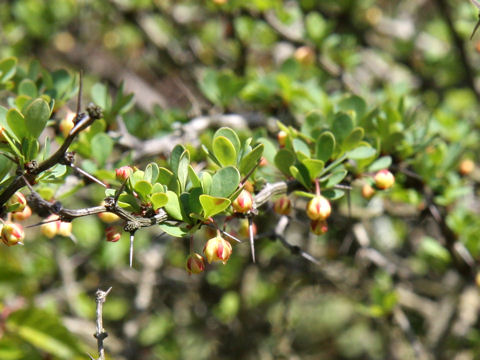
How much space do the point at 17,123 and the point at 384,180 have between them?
87 cm

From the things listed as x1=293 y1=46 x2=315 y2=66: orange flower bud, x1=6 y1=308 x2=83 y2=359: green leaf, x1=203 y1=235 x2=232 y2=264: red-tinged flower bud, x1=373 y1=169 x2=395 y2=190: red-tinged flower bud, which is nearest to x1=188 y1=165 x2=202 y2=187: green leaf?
x1=203 y1=235 x2=232 y2=264: red-tinged flower bud

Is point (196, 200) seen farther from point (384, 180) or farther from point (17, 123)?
point (384, 180)

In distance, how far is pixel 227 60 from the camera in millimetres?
2896

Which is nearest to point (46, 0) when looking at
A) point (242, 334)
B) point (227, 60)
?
point (227, 60)

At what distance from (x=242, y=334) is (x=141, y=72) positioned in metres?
2.95

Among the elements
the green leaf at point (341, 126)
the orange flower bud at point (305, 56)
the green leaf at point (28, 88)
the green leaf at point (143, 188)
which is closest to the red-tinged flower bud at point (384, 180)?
the green leaf at point (341, 126)

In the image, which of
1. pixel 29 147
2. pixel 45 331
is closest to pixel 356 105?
pixel 29 147

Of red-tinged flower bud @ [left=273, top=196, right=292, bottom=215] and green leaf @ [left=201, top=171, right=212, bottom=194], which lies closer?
green leaf @ [left=201, top=171, right=212, bottom=194]

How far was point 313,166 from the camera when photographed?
1.17 metres

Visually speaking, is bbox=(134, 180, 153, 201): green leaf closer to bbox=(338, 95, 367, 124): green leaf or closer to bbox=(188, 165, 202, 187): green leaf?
bbox=(188, 165, 202, 187): green leaf

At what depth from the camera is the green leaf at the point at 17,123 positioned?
1045 millimetres

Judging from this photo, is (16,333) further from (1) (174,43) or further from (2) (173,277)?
(1) (174,43)

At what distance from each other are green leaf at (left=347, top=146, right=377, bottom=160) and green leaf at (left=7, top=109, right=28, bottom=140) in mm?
735

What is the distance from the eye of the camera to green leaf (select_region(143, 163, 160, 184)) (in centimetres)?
103
